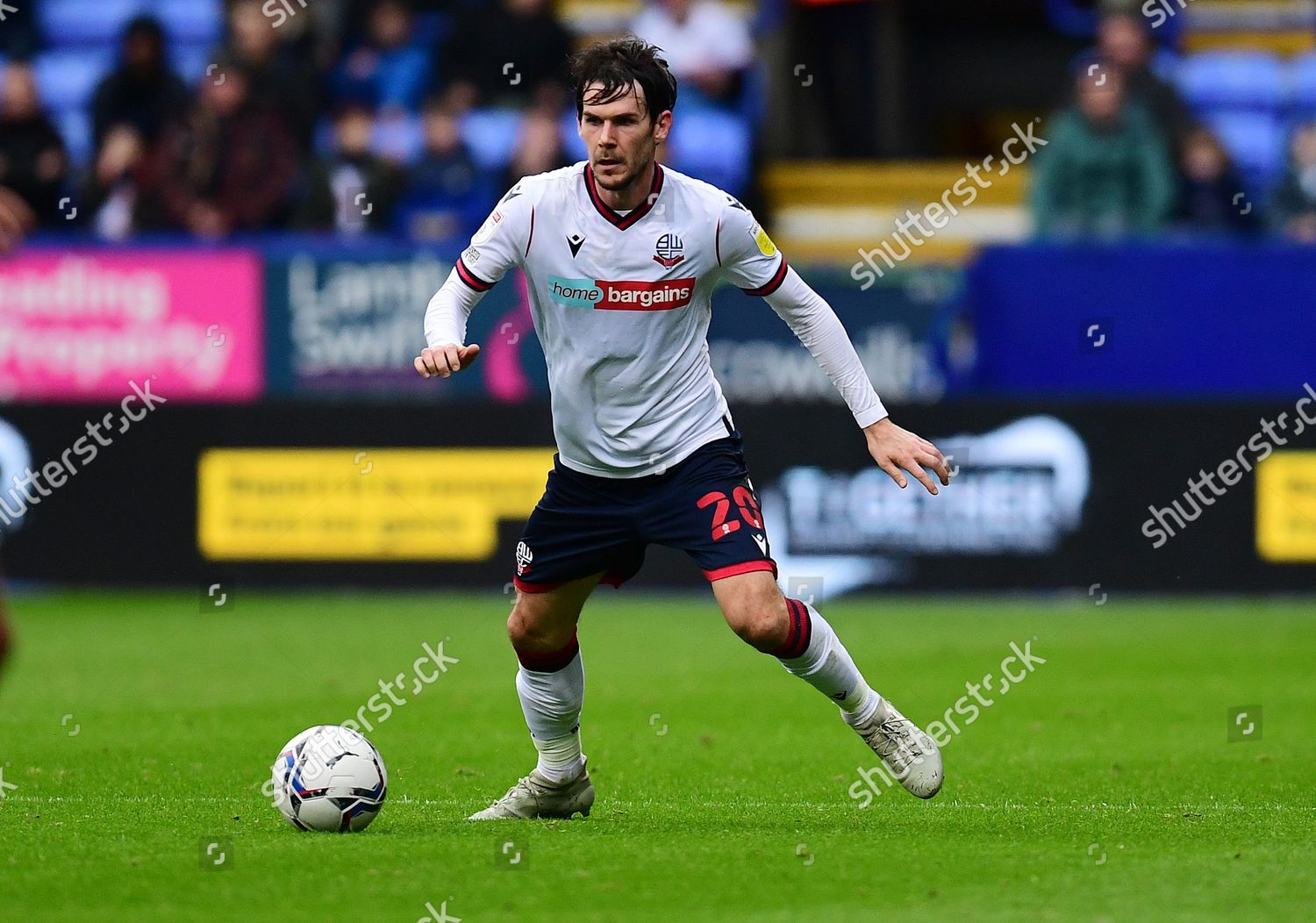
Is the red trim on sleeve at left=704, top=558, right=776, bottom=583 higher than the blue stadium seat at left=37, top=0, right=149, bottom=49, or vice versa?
the blue stadium seat at left=37, top=0, right=149, bottom=49

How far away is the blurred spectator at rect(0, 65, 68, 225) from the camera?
16391mm

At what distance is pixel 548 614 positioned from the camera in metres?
6.60

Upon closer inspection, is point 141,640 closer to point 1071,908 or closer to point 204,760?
Result: point 204,760

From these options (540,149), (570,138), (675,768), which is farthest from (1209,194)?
(675,768)

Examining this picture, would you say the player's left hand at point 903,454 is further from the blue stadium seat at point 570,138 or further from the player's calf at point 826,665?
the blue stadium seat at point 570,138

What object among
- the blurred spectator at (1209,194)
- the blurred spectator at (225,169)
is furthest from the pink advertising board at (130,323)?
the blurred spectator at (1209,194)

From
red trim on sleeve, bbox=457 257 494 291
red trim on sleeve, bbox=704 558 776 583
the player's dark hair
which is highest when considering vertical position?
the player's dark hair

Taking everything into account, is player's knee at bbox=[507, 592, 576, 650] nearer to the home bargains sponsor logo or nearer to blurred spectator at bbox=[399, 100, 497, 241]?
the home bargains sponsor logo

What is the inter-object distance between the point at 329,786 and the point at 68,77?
14.4 m

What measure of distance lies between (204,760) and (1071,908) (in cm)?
414

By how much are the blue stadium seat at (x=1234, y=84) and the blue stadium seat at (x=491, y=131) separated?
6011mm

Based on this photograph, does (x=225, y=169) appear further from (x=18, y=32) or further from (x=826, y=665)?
(x=826, y=665)

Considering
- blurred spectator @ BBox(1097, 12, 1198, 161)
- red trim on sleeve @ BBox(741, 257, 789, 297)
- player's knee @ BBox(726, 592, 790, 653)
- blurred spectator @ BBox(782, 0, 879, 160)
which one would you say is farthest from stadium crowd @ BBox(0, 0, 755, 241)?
player's knee @ BBox(726, 592, 790, 653)

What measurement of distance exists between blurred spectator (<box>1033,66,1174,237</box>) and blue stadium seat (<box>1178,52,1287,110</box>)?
2709 millimetres
